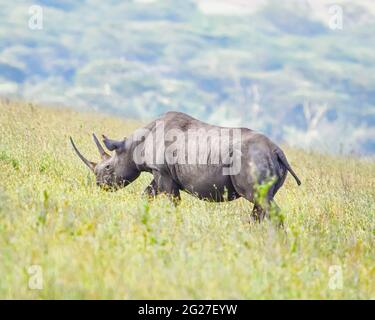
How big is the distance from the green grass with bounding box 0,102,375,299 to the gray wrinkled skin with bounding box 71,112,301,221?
29 centimetres

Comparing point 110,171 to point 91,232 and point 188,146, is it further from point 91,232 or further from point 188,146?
point 91,232

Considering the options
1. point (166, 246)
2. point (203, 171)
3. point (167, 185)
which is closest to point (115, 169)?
point (167, 185)

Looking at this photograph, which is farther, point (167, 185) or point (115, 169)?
point (115, 169)

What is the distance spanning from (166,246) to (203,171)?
297 centimetres

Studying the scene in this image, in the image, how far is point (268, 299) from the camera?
7648 millimetres

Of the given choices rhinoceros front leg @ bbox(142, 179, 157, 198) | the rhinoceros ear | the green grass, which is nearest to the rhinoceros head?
the rhinoceros ear

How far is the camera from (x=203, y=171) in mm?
11523

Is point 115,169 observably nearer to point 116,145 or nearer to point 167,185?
point 116,145

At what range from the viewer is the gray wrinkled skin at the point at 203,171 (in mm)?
10891

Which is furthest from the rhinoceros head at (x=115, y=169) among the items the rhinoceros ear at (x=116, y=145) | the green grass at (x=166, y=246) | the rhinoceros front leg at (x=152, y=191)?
the rhinoceros front leg at (x=152, y=191)

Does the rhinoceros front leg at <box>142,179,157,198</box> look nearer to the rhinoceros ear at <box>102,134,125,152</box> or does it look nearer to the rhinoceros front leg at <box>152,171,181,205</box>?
the rhinoceros front leg at <box>152,171,181,205</box>

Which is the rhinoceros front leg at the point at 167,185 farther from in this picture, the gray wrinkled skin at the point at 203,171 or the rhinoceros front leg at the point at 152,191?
the rhinoceros front leg at the point at 152,191

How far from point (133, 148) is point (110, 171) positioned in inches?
25.5

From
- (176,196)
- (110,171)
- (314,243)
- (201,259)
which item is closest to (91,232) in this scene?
(201,259)
